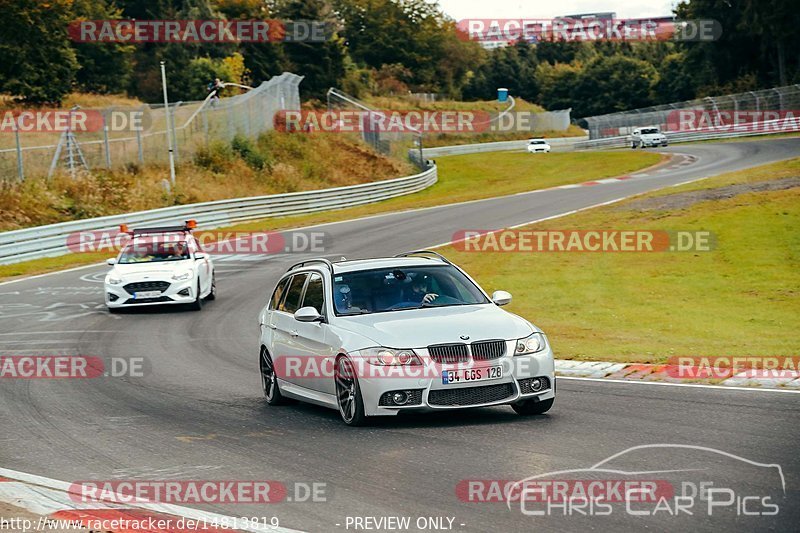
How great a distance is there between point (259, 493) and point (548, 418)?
135 inches

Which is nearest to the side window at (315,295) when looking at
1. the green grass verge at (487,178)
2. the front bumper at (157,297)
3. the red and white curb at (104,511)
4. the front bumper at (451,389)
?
the front bumper at (451,389)

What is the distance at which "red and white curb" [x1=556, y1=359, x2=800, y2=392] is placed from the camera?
11.6 metres

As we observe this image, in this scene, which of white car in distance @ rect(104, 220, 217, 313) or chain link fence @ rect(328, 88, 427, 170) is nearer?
white car in distance @ rect(104, 220, 217, 313)

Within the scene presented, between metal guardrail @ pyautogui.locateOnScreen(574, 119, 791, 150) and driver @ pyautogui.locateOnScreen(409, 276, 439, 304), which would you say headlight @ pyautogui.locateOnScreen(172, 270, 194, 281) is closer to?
driver @ pyautogui.locateOnScreen(409, 276, 439, 304)

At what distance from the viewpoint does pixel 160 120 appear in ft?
156

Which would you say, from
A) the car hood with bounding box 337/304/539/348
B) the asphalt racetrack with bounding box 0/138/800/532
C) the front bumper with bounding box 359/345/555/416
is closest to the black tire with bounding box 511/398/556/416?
the asphalt racetrack with bounding box 0/138/800/532

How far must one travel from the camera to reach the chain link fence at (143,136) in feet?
134

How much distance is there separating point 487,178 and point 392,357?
56360 millimetres

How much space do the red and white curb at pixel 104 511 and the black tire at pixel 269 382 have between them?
3931mm

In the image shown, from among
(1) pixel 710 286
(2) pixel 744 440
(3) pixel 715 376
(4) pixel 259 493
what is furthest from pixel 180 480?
(1) pixel 710 286

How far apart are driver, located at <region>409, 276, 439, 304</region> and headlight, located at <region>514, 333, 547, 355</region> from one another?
1.34 metres

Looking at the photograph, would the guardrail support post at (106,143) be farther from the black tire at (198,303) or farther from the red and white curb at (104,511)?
the red and white curb at (104,511)

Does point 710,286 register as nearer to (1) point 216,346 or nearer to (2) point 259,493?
(1) point 216,346

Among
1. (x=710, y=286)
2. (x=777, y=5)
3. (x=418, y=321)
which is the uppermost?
(x=777, y=5)
